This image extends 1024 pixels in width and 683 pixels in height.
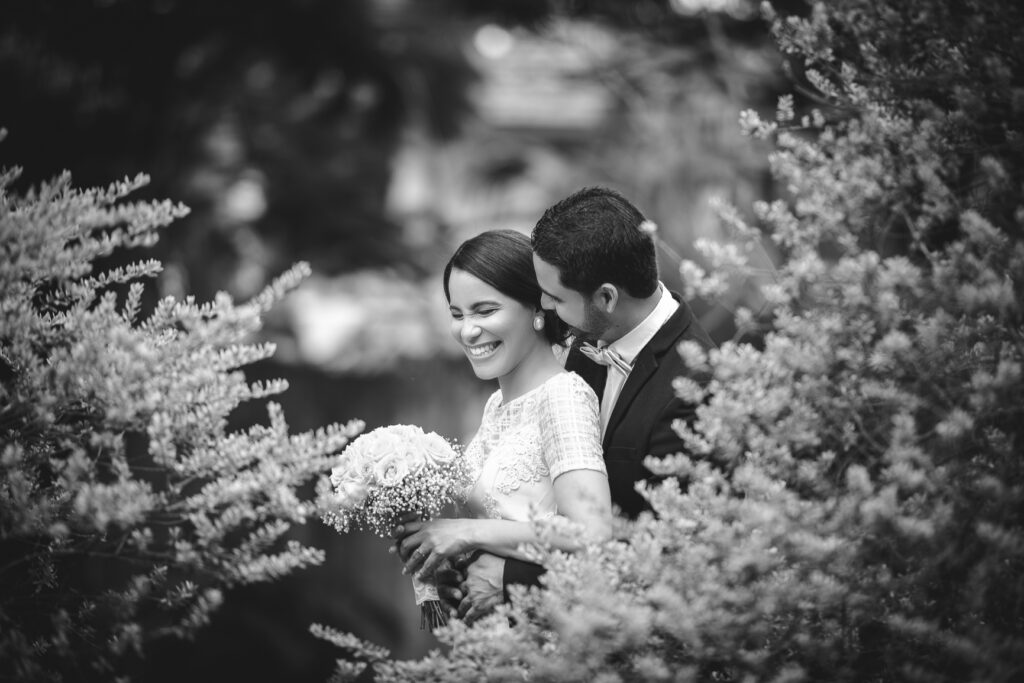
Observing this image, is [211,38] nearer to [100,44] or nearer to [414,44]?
[100,44]

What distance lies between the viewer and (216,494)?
101 inches

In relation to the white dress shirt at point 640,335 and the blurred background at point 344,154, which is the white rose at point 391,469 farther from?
the blurred background at point 344,154

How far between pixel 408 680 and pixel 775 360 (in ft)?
4.48

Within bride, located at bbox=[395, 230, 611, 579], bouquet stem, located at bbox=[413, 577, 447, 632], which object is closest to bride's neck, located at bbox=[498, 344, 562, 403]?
bride, located at bbox=[395, 230, 611, 579]

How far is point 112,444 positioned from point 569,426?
137 centimetres

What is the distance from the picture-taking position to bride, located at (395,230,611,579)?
2916 mm

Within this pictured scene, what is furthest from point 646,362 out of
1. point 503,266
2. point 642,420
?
point 503,266

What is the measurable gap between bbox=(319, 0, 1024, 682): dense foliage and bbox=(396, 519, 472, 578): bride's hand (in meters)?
0.34

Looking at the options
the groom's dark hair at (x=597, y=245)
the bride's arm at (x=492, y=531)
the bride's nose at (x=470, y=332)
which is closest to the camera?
the bride's arm at (x=492, y=531)

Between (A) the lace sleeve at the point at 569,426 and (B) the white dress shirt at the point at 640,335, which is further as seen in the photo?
(B) the white dress shirt at the point at 640,335

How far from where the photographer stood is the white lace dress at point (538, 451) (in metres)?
2.97

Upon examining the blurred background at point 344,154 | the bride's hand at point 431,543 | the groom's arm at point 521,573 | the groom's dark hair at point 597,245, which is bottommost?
the groom's arm at point 521,573

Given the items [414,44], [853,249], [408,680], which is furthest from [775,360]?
[414,44]

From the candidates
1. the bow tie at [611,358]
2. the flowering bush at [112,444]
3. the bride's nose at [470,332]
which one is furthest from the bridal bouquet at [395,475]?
the bow tie at [611,358]
